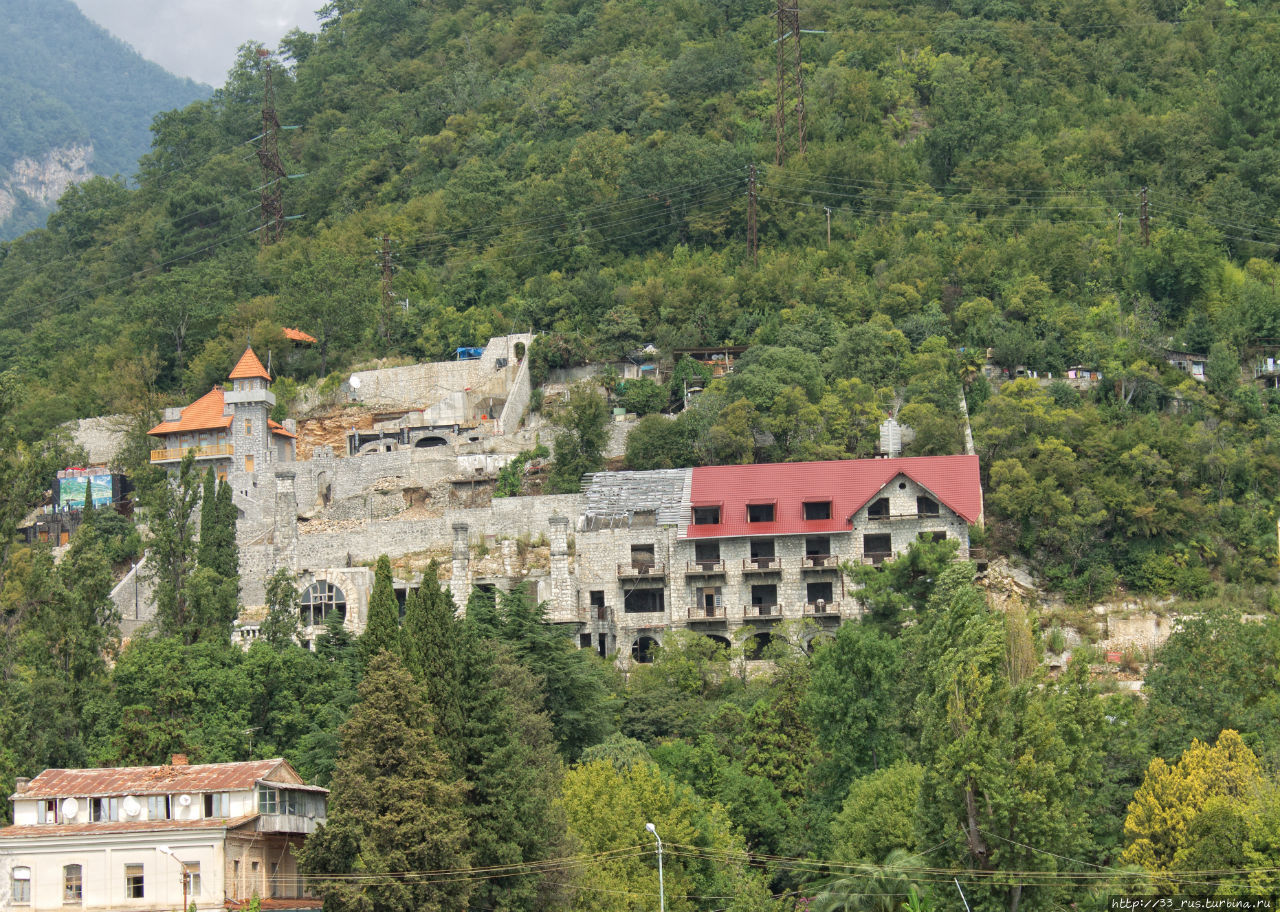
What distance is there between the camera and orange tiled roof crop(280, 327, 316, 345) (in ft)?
315

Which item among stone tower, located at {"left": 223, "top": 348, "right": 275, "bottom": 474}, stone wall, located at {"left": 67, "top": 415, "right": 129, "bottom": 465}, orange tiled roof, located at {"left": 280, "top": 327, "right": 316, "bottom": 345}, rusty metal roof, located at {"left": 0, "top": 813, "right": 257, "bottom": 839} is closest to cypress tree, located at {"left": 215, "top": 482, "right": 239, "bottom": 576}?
stone tower, located at {"left": 223, "top": 348, "right": 275, "bottom": 474}

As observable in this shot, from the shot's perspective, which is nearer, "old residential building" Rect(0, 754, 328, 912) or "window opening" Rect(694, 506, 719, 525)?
"old residential building" Rect(0, 754, 328, 912)

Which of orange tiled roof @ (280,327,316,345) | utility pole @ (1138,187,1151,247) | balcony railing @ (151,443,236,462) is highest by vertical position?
utility pole @ (1138,187,1151,247)

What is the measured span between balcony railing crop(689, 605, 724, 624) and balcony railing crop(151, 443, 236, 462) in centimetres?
2706

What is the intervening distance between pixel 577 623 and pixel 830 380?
20702mm

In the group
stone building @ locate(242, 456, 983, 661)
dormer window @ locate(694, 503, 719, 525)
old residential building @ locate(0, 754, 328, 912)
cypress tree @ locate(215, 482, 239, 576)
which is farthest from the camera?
dormer window @ locate(694, 503, 719, 525)

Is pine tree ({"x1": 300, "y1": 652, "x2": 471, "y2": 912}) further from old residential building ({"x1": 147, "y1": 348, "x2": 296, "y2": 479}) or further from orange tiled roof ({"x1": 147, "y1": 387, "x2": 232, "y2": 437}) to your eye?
orange tiled roof ({"x1": 147, "y1": 387, "x2": 232, "y2": 437})

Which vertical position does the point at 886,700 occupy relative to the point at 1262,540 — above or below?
below

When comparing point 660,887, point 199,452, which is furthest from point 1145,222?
point 660,887

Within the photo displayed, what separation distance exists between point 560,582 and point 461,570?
435 centimetres

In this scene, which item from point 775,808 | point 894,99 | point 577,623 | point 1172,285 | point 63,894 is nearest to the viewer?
point 63,894

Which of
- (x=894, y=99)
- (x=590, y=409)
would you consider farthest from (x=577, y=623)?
(x=894, y=99)

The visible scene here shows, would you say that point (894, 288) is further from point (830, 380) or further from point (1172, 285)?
point (1172, 285)

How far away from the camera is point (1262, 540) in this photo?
231ft
